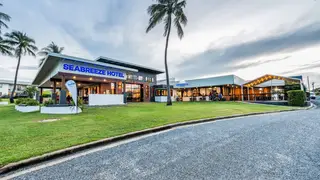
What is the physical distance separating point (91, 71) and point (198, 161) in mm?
13543

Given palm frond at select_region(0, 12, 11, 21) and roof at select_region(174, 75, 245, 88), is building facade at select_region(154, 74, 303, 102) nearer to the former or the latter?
roof at select_region(174, 75, 245, 88)

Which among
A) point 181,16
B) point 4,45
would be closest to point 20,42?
point 4,45

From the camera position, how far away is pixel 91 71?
13.8 m

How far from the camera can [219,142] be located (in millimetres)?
3834

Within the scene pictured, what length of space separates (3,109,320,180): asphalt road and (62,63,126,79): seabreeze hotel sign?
11.3 m

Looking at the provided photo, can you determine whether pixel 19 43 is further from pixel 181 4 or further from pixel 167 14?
pixel 181 4

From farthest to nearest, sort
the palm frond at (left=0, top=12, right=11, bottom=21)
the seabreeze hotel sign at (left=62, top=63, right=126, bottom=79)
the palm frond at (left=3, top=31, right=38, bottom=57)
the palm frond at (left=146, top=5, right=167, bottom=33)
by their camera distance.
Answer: the palm frond at (left=3, top=31, right=38, bottom=57) < the palm frond at (left=0, top=12, right=11, bottom=21) < the palm frond at (left=146, top=5, right=167, bottom=33) < the seabreeze hotel sign at (left=62, top=63, right=126, bottom=79)

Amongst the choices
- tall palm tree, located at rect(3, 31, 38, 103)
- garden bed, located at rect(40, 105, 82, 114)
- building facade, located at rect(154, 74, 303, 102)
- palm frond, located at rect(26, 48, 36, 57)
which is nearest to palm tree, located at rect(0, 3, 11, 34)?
tall palm tree, located at rect(3, 31, 38, 103)

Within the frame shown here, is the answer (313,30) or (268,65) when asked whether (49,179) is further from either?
(268,65)

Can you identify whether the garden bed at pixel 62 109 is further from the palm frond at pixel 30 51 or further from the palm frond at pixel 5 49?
the palm frond at pixel 30 51

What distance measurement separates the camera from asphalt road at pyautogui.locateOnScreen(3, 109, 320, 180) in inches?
89.8

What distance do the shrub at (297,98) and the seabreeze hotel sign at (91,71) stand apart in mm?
18818

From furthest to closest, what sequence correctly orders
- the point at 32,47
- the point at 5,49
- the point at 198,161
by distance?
1. the point at 32,47
2. the point at 5,49
3. the point at 198,161

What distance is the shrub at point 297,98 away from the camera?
49.8 ft
